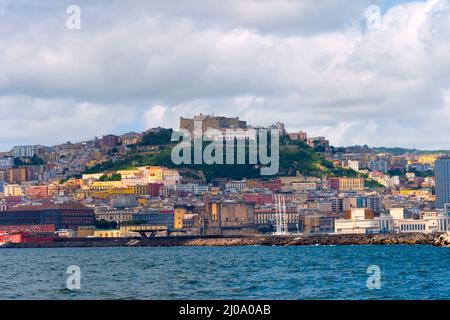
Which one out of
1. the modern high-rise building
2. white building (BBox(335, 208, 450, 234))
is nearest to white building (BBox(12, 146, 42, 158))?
the modern high-rise building

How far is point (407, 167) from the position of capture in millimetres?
152500

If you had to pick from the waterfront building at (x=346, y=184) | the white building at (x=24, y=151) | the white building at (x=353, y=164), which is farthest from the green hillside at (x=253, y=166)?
the white building at (x=24, y=151)

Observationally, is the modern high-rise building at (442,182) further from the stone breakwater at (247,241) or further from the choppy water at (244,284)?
the choppy water at (244,284)

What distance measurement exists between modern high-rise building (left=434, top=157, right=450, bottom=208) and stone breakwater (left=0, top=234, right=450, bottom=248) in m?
32.1

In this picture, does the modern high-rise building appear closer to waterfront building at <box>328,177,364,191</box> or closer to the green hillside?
waterfront building at <box>328,177,364,191</box>

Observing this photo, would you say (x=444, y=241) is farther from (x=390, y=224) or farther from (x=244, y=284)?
(x=390, y=224)

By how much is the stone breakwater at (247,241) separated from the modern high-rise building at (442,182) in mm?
32113

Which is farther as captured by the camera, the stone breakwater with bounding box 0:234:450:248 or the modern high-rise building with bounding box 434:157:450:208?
the modern high-rise building with bounding box 434:157:450:208

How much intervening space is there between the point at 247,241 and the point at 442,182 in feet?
128

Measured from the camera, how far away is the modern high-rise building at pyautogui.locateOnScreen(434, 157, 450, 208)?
118 metres

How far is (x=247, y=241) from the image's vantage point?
87.9m

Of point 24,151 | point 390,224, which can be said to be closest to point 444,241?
point 390,224
